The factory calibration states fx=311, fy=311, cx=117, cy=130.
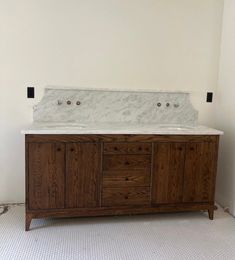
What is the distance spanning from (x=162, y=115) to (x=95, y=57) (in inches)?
34.3

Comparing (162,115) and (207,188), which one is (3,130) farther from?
(207,188)

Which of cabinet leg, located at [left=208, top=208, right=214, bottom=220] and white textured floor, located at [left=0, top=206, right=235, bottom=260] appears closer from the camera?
white textured floor, located at [left=0, top=206, right=235, bottom=260]

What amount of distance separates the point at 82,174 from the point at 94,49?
1.20 metres

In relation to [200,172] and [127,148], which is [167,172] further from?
[127,148]

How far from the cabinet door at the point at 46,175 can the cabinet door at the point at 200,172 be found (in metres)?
1.10

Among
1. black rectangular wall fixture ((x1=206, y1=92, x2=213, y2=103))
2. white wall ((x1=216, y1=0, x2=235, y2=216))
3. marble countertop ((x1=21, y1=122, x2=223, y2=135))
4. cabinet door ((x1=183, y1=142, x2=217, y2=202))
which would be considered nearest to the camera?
marble countertop ((x1=21, y1=122, x2=223, y2=135))

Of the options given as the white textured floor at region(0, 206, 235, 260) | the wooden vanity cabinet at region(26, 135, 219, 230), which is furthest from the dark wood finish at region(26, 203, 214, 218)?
the white textured floor at region(0, 206, 235, 260)

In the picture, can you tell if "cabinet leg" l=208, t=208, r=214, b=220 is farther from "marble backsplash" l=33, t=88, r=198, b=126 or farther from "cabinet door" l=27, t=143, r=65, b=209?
"cabinet door" l=27, t=143, r=65, b=209

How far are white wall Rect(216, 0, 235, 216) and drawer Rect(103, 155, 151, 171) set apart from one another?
2.98 ft

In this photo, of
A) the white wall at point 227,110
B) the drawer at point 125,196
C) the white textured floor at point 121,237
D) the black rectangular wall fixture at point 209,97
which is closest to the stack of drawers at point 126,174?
the drawer at point 125,196

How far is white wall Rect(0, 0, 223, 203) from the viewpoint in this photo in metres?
2.85

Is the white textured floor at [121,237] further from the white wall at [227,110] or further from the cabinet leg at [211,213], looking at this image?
the white wall at [227,110]

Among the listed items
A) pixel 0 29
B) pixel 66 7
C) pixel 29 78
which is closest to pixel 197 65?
pixel 66 7

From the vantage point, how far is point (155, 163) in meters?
2.70
